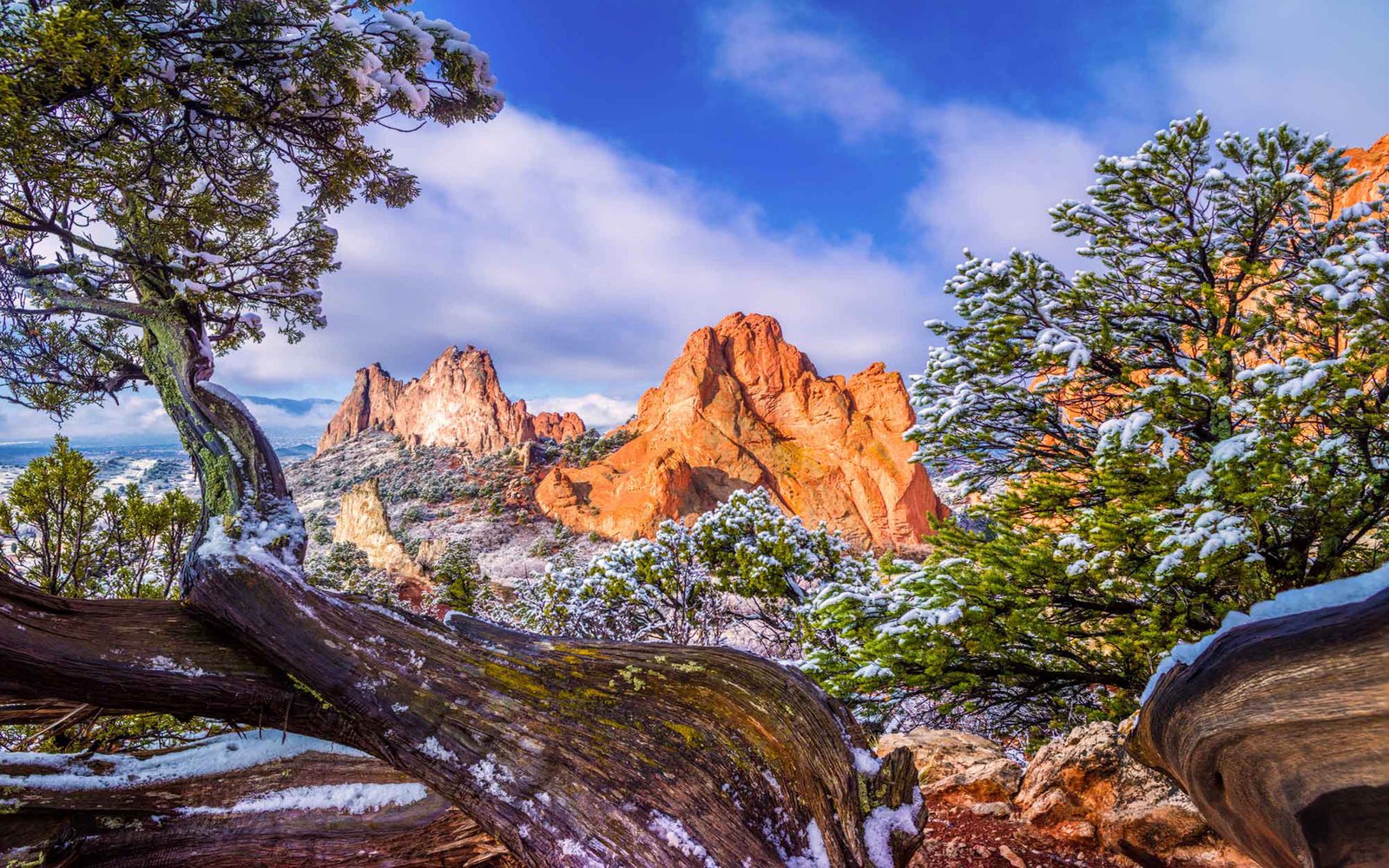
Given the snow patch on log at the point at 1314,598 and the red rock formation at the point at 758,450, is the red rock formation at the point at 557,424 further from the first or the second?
the snow patch on log at the point at 1314,598

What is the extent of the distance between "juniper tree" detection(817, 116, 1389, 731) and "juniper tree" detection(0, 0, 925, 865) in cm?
342

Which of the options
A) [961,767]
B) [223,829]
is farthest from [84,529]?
[961,767]

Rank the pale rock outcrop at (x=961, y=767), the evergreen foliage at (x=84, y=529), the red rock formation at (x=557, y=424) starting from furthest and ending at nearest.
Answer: the red rock formation at (x=557, y=424) < the evergreen foliage at (x=84, y=529) < the pale rock outcrop at (x=961, y=767)

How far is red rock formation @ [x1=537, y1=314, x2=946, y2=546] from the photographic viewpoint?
167 feet

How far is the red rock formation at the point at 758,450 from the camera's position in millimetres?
50750

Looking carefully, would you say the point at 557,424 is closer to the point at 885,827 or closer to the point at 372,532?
the point at 372,532

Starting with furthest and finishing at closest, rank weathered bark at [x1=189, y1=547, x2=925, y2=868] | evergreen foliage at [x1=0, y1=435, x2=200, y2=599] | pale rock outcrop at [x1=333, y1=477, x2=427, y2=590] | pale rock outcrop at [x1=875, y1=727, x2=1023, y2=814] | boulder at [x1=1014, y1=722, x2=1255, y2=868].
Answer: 1. pale rock outcrop at [x1=333, y1=477, x2=427, y2=590]
2. evergreen foliage at [x1=0, y1=435, x2=200, y2=599]
3. pale rock outcrop at [x1=875, y1=727, x2=1023, y2=814]
4. boulder at [x1=1014, y1=722, x2=1255, y2=868]
5. weathered bark at [x1=189, y1=547, x2=925, y2=868]

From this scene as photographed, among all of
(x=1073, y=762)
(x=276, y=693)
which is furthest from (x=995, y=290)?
(x=276, y=693)

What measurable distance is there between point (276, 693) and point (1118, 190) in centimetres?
906

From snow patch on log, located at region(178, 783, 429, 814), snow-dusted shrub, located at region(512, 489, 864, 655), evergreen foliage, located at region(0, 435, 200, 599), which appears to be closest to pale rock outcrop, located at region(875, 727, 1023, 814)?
snow patch on log, located at region(178, 783, 429, 814)

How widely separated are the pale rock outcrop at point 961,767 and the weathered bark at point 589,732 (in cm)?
194

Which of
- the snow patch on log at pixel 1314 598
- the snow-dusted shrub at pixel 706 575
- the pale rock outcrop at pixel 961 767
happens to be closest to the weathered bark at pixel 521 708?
the snow patch on log at pixel 1314 598

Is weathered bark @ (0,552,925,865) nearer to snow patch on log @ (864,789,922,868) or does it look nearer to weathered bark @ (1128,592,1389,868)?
snow patch on log @ (864,789,922,868)

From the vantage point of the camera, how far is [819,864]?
6.22 ft
